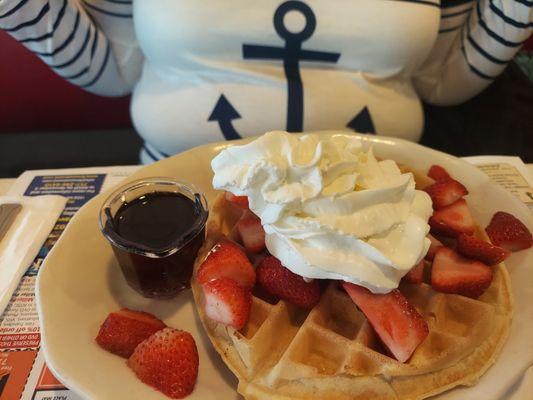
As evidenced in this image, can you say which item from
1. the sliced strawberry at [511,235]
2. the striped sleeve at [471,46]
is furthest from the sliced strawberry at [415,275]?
the striped sleeve at [471,46]

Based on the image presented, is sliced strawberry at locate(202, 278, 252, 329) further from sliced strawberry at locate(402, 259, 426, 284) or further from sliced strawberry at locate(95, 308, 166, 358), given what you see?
sliced strawberry at locate(402, 259, 426, 284)

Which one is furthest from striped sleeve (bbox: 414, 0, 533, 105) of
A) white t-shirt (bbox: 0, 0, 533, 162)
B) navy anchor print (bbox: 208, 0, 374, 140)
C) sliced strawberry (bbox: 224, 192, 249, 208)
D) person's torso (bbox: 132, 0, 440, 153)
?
sliced strawberry (bbox: 224, 192, 249, 208)

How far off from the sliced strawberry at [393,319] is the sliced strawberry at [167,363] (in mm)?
319

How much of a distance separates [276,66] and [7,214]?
840mm

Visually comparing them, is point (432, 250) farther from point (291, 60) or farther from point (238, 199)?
point (291, 60)

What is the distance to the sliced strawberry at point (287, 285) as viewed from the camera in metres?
0.92

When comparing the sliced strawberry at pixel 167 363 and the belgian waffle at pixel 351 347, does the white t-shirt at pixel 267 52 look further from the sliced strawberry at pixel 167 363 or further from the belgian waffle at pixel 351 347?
the sliced strawberry at pixel 167 363

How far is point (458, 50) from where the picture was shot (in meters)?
1.58

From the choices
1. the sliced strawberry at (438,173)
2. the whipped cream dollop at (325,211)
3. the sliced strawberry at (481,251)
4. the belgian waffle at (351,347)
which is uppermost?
the whipped cream dollop at (325,211)

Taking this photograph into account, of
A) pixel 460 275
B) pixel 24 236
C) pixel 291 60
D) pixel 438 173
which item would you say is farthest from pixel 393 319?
pixel 24 236

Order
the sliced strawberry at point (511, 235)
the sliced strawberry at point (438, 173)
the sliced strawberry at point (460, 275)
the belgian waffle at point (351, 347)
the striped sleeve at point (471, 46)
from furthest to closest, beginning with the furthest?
the striped sleeve at point (471, 46)
the sliced strawberry at point (438, 173)
the sliced strawberry at point (511, 235)
the sliced strawberry at point (460, 275)
the belgian waffle at point (351, 347)

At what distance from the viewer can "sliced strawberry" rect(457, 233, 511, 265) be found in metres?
0.94

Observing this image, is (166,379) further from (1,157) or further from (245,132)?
(1,157)

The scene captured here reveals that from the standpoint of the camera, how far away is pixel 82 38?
4.71ft
